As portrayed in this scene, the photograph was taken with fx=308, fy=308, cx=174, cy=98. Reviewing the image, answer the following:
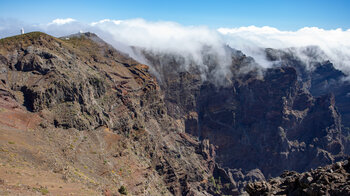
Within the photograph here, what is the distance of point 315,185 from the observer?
128 ft

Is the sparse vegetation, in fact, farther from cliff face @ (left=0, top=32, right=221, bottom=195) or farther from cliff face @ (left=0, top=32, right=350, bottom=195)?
cliff face @ (left=0, top=32, right=221, bottom=195)

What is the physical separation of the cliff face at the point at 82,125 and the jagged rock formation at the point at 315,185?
36.6 meters

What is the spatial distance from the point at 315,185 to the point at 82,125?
76.4 metres

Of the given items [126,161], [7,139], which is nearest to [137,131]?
[126,161]

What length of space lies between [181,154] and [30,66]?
273ft

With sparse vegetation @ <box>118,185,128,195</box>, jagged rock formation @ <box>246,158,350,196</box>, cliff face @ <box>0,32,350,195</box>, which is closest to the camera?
jagged rock formation @ <box>246,158,350,196</box>

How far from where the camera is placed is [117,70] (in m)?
149

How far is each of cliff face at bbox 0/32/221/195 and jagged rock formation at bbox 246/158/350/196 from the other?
36.6 m

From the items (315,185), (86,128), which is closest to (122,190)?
(86,128)

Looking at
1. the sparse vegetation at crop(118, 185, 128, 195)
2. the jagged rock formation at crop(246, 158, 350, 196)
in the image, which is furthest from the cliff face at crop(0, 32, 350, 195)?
the jagged rock formation at crop(246, 158, 350, 196)

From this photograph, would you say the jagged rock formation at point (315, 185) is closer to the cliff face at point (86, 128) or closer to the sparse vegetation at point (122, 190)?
the cliff face at point (86, 128)

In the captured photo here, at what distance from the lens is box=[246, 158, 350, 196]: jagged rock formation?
125 feet

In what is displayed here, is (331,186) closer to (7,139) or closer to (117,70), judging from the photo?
(7,139)

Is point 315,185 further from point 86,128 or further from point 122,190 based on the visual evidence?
point 86,128
